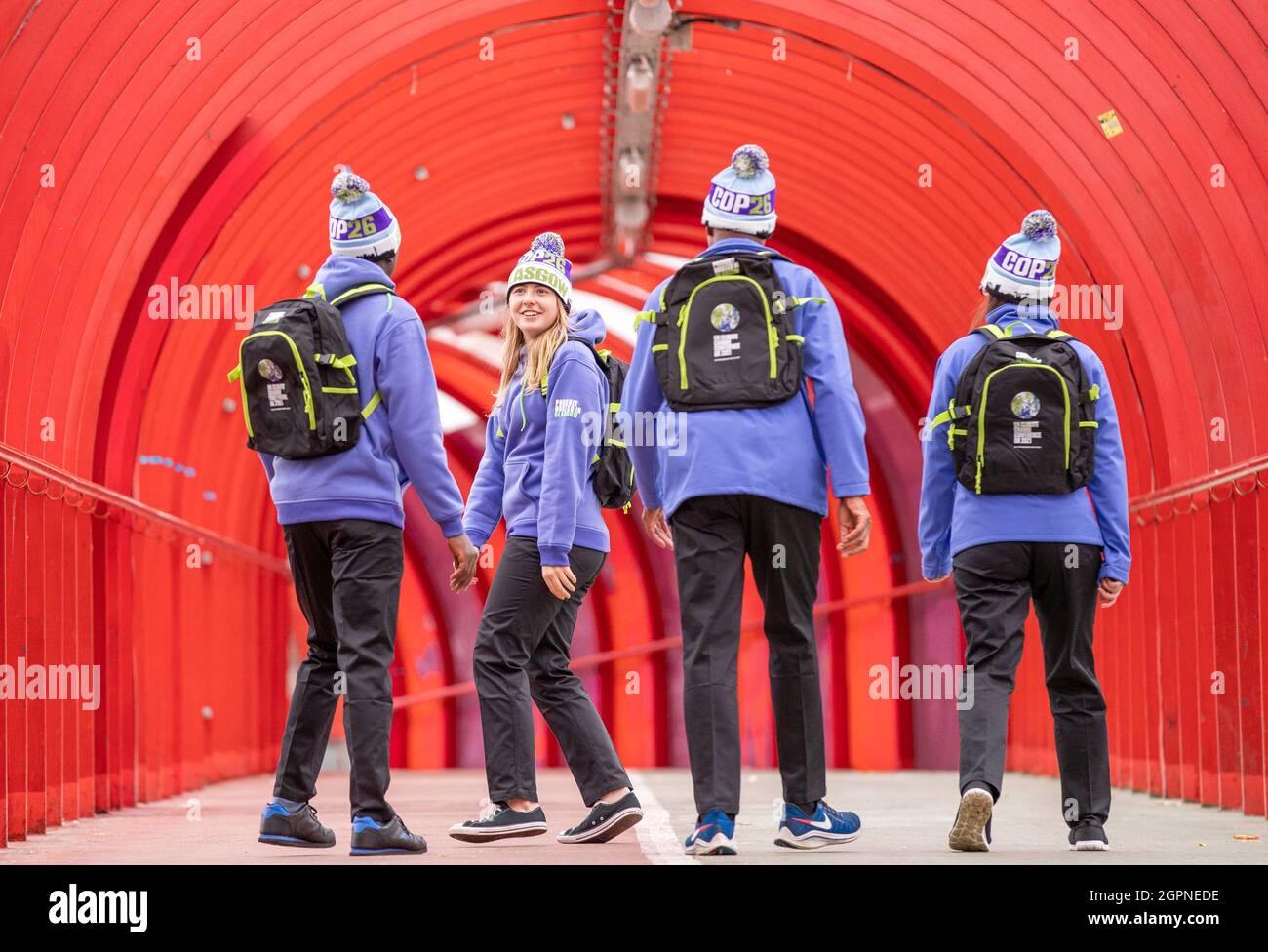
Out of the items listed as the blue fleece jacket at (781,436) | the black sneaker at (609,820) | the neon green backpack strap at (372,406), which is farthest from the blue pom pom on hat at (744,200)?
the black sneaker at (609,820)

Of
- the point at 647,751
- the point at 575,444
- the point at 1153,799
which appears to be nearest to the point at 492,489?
the point at 575,444

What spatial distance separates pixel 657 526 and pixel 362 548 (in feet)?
3.84

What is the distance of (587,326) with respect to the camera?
300 inches

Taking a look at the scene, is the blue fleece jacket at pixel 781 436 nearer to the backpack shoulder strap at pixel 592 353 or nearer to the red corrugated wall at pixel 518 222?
the backpack shoulder strap at pixel 592 353

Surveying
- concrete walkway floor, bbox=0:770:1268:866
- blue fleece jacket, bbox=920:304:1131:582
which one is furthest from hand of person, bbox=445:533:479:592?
blue fleece jacket, bbox=920:304:1131:582

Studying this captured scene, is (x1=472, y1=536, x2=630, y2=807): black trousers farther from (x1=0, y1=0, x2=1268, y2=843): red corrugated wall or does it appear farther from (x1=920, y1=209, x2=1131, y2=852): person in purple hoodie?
(x1=0, y1=0, x2=1268, y2=843): red corrugated wall

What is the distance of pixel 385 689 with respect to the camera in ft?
21.5

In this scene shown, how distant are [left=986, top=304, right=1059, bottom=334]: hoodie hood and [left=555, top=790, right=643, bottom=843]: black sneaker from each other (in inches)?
91.6

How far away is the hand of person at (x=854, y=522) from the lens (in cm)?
632

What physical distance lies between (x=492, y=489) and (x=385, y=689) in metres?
1.34

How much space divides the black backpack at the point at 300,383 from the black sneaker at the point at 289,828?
1.32 meters

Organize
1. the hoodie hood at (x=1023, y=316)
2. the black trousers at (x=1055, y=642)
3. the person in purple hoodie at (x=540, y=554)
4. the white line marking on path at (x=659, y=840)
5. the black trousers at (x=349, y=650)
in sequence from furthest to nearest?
the hoodie hood at (x=1023, y=316) → the person in purple hoodie at (x=540, y=554) → the black trousers at (x=1055, y=642) → the black trousers at (x=349, y=650) → the white line marking on path at (x=659, y=840)

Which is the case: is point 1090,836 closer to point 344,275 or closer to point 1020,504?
point 1020,504

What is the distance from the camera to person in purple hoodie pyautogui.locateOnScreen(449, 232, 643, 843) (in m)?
7.09
